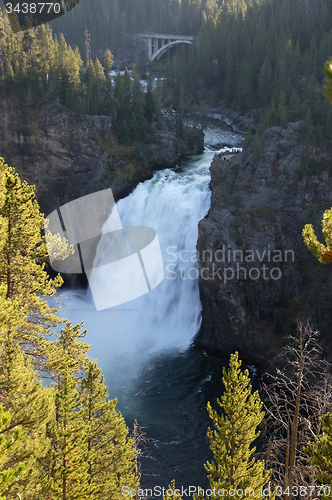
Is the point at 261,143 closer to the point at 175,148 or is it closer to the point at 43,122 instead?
the point at 175,148

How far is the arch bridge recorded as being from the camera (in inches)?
4190

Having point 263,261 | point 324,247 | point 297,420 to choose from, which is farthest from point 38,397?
point 263,261

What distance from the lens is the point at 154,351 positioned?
33.8 m

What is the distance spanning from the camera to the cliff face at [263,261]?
104 ft

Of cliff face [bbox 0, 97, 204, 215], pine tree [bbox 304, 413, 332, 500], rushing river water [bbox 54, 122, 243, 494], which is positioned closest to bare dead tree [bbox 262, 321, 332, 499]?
pine tree [bbox 304, 413, 332, 500]

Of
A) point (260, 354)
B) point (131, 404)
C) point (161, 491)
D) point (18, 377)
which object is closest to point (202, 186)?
point (260, 354)

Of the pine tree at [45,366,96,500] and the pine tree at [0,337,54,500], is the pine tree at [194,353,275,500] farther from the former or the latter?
the pine tree at [0,337,54,500]

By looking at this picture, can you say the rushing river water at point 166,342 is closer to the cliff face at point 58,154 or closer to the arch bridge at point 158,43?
the cliff face at point 58,154

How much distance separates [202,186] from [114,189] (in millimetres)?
10707

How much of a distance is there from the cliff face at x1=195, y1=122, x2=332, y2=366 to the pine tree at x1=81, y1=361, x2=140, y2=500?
16669mm

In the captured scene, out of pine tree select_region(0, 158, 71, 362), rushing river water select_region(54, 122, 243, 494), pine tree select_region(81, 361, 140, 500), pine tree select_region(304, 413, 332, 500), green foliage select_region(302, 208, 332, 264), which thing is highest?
green foliage select_region(302, 208, 332, 264)

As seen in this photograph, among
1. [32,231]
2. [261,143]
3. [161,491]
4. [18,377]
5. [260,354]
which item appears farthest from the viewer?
[261,143]

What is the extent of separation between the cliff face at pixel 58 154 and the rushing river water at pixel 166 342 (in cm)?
431

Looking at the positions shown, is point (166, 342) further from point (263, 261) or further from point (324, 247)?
point (324, 247)
